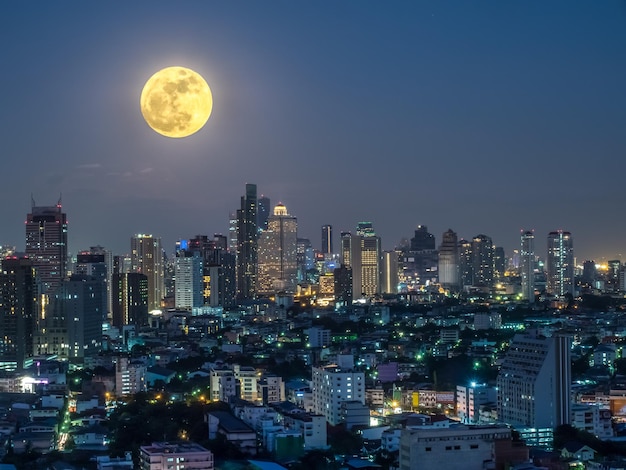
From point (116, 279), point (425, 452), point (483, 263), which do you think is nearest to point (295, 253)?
point (483, 263)

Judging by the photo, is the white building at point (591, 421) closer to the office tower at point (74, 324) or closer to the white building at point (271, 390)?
the white building at point (271, 390)

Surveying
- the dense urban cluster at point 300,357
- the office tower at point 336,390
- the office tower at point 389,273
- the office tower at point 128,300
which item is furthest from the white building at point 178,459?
the office tower at point 389,273

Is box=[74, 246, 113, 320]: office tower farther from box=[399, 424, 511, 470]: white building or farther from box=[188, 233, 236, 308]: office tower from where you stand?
box=[399, 424, 511, 470]: white building

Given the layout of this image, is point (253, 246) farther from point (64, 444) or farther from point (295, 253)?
point (64, 444)

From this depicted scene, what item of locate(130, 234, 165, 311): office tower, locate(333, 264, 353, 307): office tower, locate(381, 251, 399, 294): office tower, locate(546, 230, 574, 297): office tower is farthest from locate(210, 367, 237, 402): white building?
locate(381, 251, 399, 294): office tower

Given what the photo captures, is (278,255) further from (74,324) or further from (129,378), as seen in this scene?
(129,378)

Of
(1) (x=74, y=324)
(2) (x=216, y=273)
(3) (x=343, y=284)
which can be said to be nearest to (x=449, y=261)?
(3) (x=343, y=284)
